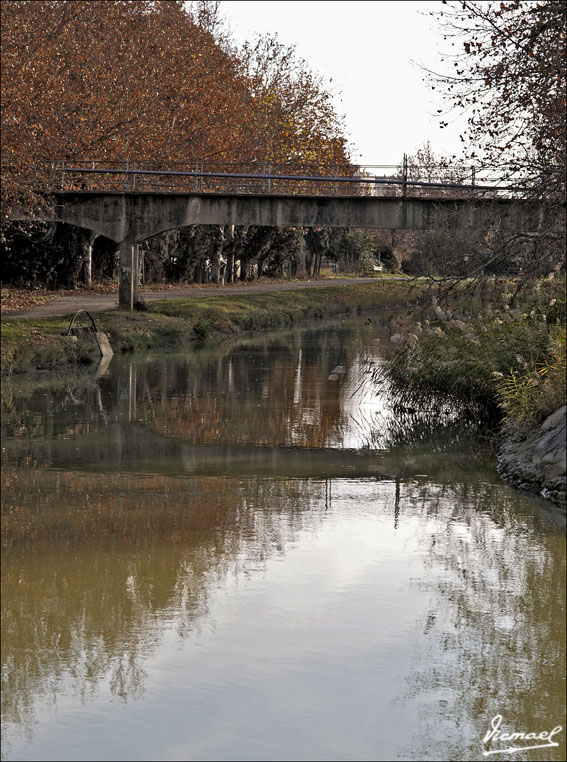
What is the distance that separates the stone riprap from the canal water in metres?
0.29

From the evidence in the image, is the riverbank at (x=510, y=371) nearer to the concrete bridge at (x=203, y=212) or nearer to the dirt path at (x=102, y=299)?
the dirt path at (x=102, y=299)

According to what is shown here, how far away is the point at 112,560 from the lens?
10.4m

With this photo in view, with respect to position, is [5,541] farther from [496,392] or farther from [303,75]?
[303,75]

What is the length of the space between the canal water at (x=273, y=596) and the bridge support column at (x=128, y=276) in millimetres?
18063

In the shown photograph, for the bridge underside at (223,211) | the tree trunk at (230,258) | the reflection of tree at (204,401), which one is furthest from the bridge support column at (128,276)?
the tree trunk at (230,258)

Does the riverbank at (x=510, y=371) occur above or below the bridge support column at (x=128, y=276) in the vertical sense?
below

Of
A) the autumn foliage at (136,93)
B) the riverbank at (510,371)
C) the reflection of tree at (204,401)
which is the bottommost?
the reflection of tree at (204,401)

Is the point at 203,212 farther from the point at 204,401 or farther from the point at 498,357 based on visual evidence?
the point at 498,357

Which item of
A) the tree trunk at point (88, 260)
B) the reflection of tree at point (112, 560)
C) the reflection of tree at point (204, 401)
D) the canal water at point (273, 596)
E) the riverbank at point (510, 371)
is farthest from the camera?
the tree trunk at point (88, 260)

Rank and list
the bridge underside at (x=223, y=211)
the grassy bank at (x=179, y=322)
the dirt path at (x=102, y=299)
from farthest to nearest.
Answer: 1. the bridge underside at (x=223, y=211)
2. the dirt path at (x=102, y=299)
3. the grassy bank at (x=179, y=322)

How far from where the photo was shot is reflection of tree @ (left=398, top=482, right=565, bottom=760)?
23.3 feet

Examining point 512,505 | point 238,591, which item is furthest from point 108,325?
point 238,591

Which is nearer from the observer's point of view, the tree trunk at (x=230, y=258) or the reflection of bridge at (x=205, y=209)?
the reflection of bridge at (x=205, y=209)

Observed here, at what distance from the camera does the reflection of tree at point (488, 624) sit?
7090 mm
